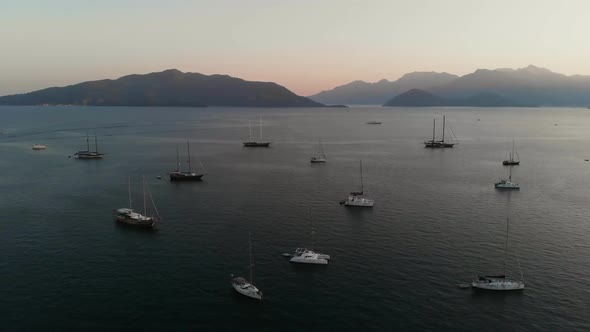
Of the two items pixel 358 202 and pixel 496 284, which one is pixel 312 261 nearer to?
pixel 496 284

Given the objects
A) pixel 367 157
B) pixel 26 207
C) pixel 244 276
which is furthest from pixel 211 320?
pixel 367 157

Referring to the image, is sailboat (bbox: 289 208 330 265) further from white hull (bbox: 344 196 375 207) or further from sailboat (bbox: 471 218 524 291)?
white hull (bbox: 344 196 375 207)

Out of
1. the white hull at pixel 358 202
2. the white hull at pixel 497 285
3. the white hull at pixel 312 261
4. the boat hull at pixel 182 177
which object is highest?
the boat hull at pixel 182 177

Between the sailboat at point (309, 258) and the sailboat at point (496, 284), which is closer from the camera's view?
the sailboat at point (496, 284)

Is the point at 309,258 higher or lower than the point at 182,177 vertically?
lower

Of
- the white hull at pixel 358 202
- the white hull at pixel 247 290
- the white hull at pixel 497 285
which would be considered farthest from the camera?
the white hull at pixel 358 202

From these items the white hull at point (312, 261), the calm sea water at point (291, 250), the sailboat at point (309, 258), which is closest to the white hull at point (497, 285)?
the calm sea water at point (291, 250)

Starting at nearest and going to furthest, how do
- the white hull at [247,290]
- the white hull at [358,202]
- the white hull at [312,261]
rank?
1. the white hull at [247,290]
2. the white hull at [312,261]
3. the white hull at [358,202]

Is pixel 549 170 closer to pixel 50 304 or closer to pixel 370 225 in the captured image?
pixel 370 225

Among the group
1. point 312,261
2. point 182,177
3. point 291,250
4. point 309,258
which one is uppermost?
point 182,177

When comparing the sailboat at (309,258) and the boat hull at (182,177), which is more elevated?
the boat hull at (182,177)

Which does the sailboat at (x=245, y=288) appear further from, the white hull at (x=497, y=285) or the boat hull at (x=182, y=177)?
the boat hull at (x=182, y=177)

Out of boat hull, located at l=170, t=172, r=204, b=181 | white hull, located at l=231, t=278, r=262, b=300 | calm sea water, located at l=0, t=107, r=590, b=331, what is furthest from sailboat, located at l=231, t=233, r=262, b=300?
boat hull, located at l=170, t=172, r=204, b=181

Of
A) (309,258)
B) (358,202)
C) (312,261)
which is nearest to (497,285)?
(312,261)
